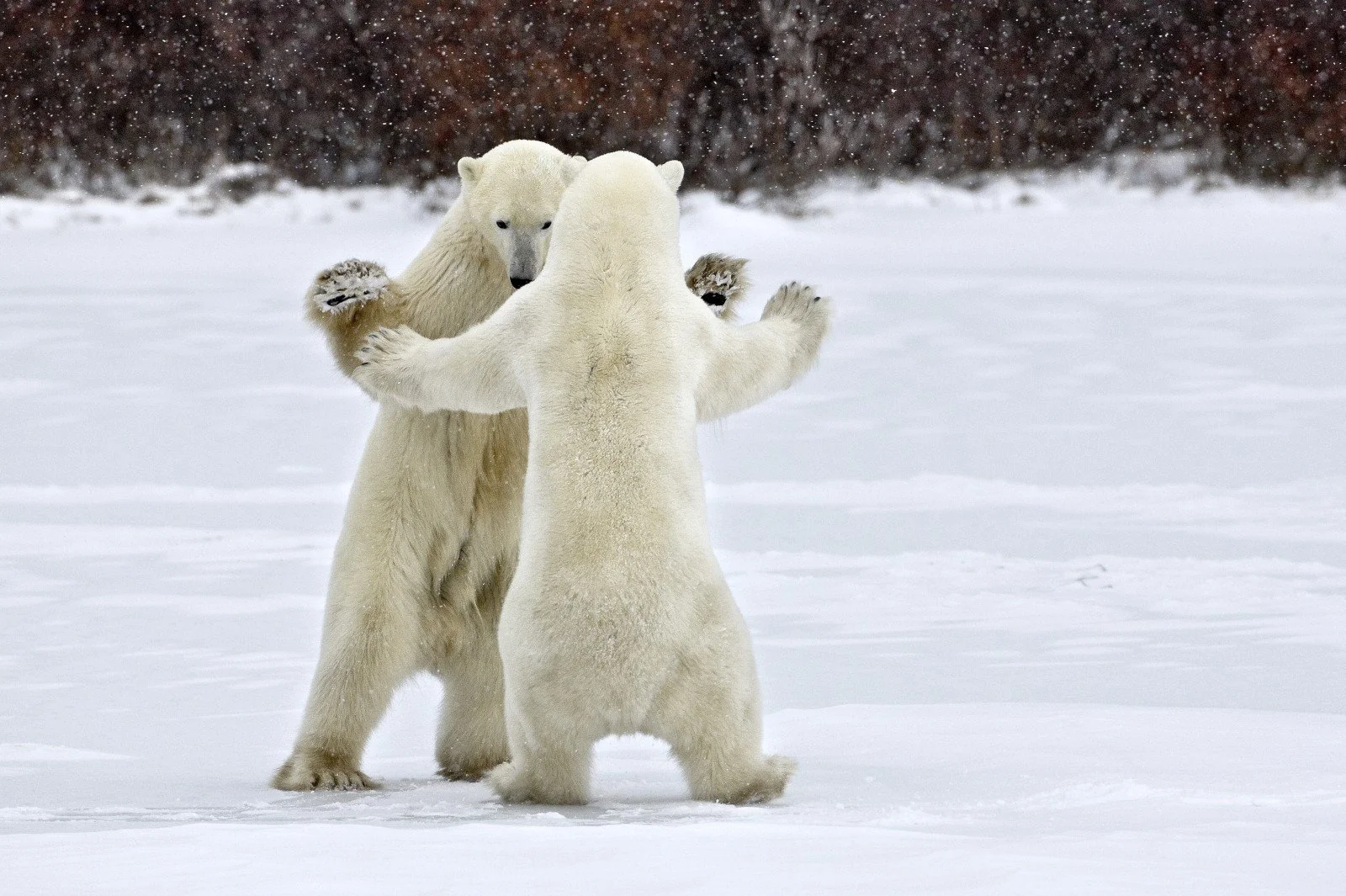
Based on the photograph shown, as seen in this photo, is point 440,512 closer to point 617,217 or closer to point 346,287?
point 346,287

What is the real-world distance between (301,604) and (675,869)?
10.1 feet

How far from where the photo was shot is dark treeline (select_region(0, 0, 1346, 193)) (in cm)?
1977

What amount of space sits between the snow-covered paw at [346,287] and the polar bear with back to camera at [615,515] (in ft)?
1.61

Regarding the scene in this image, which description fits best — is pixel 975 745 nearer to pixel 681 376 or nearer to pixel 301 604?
pixel 681 376

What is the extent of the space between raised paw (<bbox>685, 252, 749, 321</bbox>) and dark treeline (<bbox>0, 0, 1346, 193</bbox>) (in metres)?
15.9

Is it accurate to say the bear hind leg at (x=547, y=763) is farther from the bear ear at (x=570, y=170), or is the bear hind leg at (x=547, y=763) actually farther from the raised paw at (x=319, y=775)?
the bear ear at (x=570, y=170)

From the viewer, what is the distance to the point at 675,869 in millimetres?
2113

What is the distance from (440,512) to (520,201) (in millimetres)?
582

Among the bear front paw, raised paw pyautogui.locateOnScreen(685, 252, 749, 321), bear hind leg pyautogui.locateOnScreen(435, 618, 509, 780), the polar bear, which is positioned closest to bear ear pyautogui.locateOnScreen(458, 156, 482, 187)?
the polar bear

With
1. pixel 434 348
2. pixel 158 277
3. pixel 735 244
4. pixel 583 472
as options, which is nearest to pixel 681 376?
pixel 583 472

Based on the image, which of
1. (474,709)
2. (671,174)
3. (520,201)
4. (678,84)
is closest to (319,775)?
(474,709)

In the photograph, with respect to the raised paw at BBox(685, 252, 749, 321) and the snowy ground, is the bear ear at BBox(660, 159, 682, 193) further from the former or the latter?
the snowy ground

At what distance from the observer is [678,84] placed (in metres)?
20.4

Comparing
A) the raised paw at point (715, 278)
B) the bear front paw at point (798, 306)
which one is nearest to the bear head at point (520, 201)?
the raised paw at point (715, 278)
